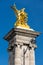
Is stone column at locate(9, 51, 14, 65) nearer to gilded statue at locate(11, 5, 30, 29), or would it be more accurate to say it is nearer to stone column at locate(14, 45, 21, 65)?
stone column at locate(14, 45, 21, 65)

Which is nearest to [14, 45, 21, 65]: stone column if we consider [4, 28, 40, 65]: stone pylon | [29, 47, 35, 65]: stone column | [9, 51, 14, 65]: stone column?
[4, 28, 40, 65]: stone pylon

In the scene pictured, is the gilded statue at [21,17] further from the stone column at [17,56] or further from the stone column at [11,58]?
the stone column at [11,58]

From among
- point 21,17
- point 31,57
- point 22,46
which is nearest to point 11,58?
point 22,46

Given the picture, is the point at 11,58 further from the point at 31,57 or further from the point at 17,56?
the point at 31,57

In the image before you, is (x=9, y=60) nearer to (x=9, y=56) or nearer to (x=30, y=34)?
(x=9, y=56)

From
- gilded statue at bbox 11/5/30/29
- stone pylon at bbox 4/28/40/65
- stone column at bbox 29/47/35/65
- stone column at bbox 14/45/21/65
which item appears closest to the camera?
stone column at bbox 14/45/21/65

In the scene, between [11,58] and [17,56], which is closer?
[17,56]

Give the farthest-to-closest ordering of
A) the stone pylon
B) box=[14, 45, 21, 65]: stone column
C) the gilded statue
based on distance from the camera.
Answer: the gilded statue
the stone pylon
box=[14, 45, 21, 65]: stone column

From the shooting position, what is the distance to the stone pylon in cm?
3186

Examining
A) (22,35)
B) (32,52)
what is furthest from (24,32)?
(32,52)

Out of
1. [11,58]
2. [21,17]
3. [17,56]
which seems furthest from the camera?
[21,17]

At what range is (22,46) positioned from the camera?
106 ft

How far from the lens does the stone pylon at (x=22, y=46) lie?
1254 inches

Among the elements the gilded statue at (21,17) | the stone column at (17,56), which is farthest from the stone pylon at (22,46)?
the gilded statue at (21,17)
